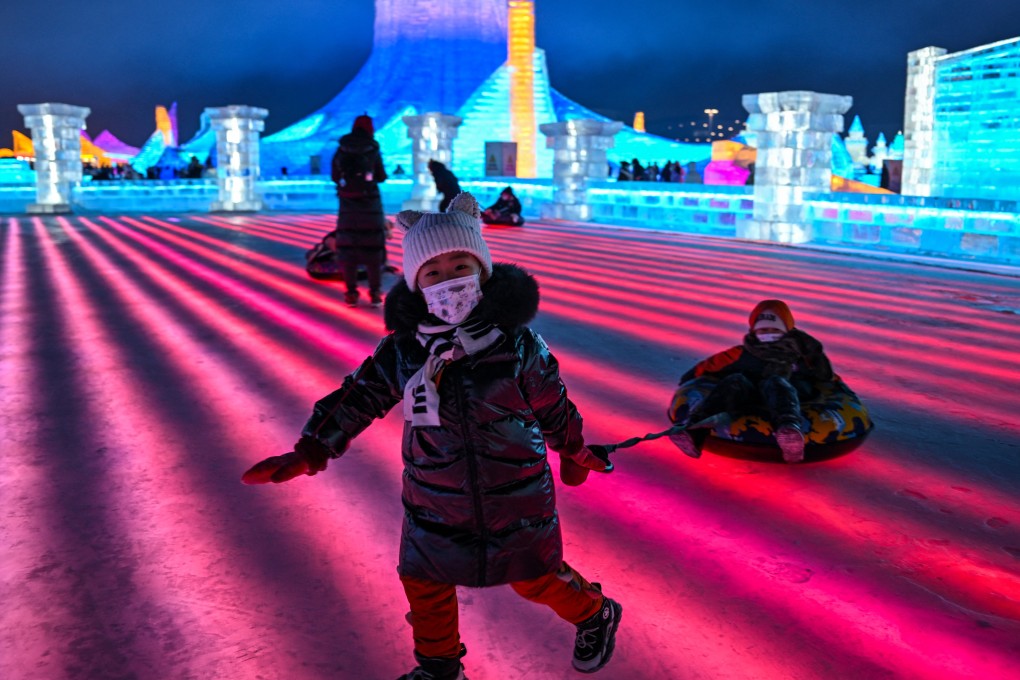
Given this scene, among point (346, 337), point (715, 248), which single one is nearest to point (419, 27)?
point (715, 248)

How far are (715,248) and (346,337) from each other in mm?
8043

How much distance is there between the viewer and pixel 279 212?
73.4 feet

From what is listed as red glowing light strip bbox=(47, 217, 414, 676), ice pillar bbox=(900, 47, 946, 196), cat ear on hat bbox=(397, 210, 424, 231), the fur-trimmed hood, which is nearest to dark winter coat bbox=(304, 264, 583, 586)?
the fur-trimmed hood

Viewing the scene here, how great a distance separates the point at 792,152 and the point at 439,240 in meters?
12.9

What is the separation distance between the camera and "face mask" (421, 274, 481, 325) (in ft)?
6.61

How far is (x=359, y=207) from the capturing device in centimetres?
777

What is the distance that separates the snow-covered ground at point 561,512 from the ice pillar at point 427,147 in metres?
15.5

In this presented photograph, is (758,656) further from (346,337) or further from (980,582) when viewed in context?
(346,337)

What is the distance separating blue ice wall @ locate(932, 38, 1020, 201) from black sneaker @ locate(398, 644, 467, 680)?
23890mm

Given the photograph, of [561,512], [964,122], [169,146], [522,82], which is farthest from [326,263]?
[169,146]

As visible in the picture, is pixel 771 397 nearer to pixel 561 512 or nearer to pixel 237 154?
pixel 561 512

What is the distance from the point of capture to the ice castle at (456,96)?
3706cm

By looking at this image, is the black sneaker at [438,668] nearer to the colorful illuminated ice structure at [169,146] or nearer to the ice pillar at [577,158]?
the ice pillar at [577,158]

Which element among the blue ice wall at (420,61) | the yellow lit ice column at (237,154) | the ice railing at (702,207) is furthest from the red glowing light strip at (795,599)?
the blue ice wall at (420,61)
